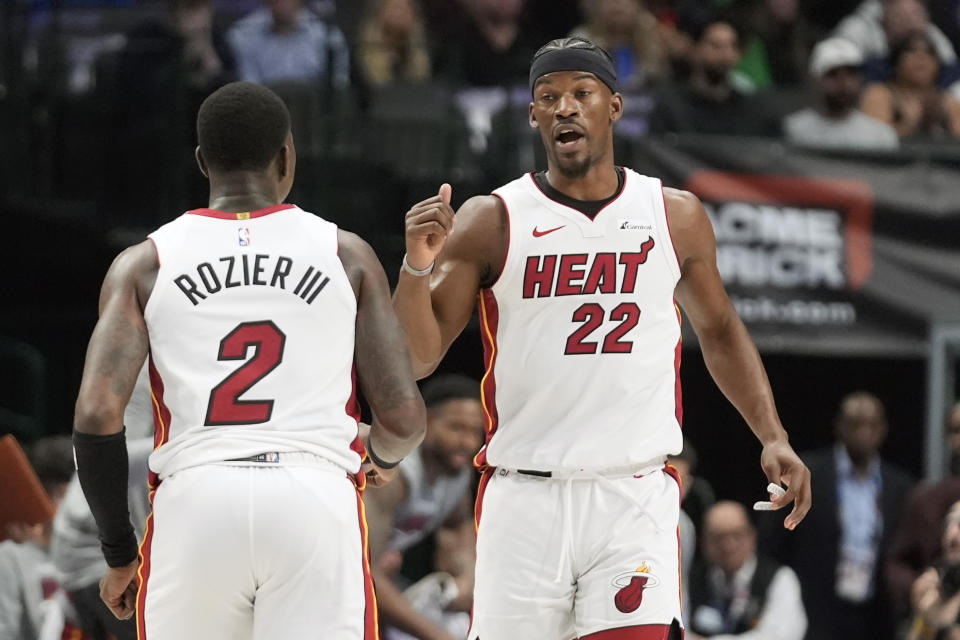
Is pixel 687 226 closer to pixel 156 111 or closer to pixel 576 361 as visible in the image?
pixel 576 361

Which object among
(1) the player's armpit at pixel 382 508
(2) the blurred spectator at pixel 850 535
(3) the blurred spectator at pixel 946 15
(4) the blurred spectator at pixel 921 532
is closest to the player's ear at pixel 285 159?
(1) the player's armpit at pixel 382 508

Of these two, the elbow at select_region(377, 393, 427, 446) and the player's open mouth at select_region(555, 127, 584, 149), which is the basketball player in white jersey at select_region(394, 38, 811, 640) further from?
the elbow at select_region(377, 393, 427, 446)

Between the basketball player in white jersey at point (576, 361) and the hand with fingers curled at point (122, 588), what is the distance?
45.1 inches

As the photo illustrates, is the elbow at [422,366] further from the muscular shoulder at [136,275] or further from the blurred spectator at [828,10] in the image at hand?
the blurred spectator at [828,10]

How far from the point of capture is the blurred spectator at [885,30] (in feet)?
42.2

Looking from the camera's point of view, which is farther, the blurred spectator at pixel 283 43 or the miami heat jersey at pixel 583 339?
the blurred spectator at pixel 283 43

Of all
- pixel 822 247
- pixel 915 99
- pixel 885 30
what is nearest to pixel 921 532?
pixel 822 247

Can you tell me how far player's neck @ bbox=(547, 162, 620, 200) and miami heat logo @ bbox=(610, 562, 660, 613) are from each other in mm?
1182

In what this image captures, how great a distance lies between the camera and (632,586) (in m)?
5.23

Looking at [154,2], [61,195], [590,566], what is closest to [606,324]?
[590,566]

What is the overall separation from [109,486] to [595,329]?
1.60 m

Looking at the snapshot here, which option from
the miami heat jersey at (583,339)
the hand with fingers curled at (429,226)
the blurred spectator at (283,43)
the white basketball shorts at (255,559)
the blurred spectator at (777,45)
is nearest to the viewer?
the white basketball shorts at (255,559)

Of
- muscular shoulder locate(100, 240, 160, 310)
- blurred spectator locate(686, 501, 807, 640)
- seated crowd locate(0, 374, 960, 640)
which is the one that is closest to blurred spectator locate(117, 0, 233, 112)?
seated crowd locate(0, 374, 960, 640)

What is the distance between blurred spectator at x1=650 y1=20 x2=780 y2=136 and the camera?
11.0m
